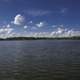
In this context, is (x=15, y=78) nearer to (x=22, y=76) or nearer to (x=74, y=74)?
(x=22, y=76)

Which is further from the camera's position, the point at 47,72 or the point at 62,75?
the point at 47,72

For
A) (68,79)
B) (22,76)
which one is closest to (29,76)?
(22,76)

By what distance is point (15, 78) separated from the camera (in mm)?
22984

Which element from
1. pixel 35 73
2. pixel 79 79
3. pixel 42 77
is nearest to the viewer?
pixel 79 79

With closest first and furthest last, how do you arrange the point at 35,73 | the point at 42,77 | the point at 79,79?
the point at 79,79 < the point at 42,77 < the point at 35,73

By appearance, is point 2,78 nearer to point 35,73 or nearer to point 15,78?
point 15,78

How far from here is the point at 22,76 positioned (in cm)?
2394

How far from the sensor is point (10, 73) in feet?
85.2

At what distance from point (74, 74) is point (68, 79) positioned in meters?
2.45

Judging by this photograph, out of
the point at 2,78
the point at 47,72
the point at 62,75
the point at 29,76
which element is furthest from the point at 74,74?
the point at 2,78

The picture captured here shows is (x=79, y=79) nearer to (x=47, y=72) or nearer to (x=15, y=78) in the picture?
(x=47, y=72)

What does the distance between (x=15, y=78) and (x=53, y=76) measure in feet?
14.4

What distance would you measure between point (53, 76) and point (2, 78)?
5893mm

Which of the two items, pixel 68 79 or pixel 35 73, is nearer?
pixel 68 79
